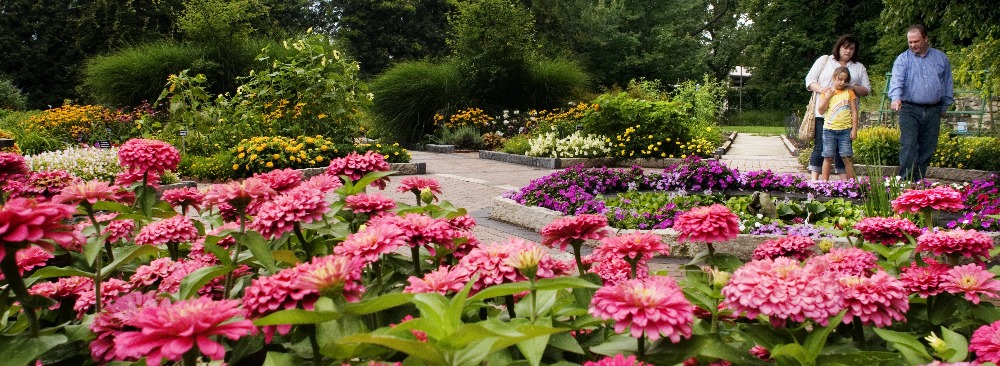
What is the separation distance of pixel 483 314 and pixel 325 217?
45cm

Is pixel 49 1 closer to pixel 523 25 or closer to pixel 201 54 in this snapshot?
pixel 201 54

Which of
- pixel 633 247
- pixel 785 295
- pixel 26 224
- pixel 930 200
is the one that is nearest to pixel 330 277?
pixel 26 224

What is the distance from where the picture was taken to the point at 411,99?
15742 millimetres

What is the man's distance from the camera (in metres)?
6.66

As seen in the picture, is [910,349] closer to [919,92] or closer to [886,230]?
[886,230]

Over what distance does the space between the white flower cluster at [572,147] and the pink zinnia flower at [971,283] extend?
10.4 meters

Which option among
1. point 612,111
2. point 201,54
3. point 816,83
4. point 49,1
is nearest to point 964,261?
point 816,83

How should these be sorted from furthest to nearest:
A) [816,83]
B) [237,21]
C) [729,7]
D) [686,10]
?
[729,7]
[686,10]
[237,21]
[816,83]

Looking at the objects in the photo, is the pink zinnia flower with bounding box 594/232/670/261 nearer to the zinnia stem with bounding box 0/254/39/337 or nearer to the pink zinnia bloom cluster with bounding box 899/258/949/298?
the pink zinnia bloom cluster with bounding box 899/258/949/298

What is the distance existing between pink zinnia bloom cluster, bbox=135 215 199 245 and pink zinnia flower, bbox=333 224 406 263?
27.2 inches

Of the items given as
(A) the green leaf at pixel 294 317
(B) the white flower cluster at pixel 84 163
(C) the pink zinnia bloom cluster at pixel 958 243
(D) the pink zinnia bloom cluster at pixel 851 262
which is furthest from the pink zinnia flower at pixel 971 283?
(B) the white flower cluster at pixel 84 163

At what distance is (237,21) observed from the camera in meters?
16.8

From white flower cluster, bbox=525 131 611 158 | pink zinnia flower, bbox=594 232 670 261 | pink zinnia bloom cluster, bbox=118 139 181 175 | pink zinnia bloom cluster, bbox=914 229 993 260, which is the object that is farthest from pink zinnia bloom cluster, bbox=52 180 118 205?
white flower cluster, bbox=525 131 611 158

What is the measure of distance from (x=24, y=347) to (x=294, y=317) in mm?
451
